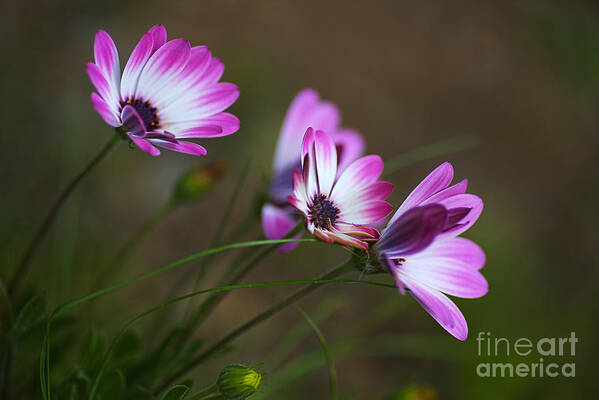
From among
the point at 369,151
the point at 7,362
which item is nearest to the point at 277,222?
the point at 7,362

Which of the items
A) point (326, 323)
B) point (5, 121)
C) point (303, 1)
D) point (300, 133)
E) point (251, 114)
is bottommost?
point (326, 323)

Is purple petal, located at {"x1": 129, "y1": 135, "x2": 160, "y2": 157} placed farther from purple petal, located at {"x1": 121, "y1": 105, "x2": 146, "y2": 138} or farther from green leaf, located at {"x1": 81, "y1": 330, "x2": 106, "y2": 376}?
green leaf, located at {"x1": 81, "y1": 330, "x2": 106, "y2": 376}

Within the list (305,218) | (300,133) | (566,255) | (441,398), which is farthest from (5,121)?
(566,255)

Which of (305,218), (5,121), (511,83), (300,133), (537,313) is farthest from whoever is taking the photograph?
(511,83)

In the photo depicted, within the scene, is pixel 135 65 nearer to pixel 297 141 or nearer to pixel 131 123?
pixel 131 123


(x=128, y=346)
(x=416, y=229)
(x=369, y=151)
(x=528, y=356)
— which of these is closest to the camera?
(x=416, y=229)

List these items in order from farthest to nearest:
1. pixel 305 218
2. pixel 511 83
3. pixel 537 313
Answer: pixel 511 83, pixel 537 313, pixel 305 218

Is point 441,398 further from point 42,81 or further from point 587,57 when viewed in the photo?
point 587,57
